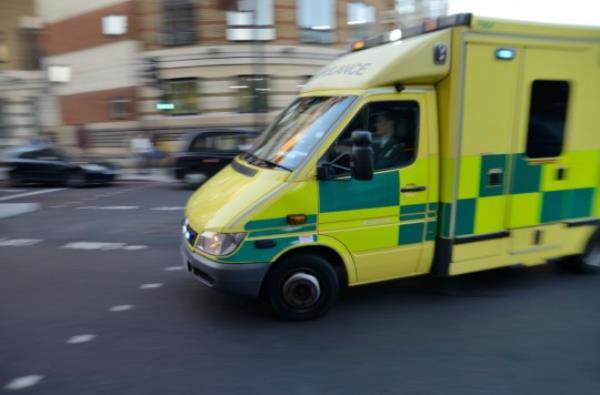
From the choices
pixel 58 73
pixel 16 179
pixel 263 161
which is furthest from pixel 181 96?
pixel 263 161

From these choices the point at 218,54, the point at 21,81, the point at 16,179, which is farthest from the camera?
the point at 21,81

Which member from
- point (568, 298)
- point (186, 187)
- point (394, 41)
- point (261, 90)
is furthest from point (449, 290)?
point (261, 90)

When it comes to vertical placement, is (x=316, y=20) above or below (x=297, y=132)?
above

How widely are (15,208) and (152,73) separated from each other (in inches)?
398

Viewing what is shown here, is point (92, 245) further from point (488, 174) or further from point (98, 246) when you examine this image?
point (488, 174)

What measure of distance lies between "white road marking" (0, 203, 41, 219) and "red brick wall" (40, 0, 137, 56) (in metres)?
13.3

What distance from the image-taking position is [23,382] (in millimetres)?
3623

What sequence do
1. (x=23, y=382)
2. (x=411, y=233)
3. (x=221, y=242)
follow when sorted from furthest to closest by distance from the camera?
(x=411, y=233)
(x=221, y=242)
(x=23, y=382)

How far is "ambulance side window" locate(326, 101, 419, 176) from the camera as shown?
4.48m

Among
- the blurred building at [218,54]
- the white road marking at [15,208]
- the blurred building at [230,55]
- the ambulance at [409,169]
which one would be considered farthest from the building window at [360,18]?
the ambulance at [409,169]

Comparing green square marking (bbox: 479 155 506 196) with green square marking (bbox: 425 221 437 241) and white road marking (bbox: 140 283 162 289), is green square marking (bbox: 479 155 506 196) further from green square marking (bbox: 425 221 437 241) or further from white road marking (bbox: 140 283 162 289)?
white road marking (bbox: 140 283 162 289)

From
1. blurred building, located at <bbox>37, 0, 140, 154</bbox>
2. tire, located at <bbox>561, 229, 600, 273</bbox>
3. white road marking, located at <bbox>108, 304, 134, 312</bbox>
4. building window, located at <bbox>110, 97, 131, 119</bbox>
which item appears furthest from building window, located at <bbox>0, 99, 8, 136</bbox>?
tire, located at <bbox>561, 229, 600, 273</bbox>

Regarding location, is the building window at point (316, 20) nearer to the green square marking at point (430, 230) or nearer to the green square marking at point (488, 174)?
the green square marking at point (488, 174)

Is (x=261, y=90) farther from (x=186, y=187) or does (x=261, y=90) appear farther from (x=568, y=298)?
(x=568, y=298)
